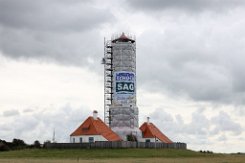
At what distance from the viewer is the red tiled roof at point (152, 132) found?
100 metres

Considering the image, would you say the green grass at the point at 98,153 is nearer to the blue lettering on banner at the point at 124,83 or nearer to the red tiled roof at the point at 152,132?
the red tiled roof at the point at 152,132

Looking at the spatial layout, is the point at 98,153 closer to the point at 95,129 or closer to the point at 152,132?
the point at 95,129

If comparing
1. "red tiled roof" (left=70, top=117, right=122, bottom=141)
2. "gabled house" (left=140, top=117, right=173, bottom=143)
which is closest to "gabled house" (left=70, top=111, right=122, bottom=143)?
"red tiled roof" (left=70, top=117, right=122, bottom=141)

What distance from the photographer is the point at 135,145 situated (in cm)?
8369

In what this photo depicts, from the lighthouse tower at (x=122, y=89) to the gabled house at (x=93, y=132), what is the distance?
526cm

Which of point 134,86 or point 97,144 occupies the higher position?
point 134,86

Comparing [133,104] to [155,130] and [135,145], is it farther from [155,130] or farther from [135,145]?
[135,145]

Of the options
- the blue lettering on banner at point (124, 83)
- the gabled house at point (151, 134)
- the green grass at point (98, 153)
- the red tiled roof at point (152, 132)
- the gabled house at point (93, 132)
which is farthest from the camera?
the red tiled roof at point (152, 132)

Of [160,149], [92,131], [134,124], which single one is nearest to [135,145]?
[160,149]

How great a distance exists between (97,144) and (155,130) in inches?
910

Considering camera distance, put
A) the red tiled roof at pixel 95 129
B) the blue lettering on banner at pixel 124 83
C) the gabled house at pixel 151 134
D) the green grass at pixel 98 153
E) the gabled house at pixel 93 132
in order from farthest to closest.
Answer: the gabled house at pixel 151 134, the blue lettering on banner at pixel 124 83, the red tiled roof at pixel 95 129, the gabled house at pixel 93 132, the green grass at pixel 98 153

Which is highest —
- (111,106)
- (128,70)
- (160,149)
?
(128,70)

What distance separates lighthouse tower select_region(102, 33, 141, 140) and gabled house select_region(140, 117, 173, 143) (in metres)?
1.49

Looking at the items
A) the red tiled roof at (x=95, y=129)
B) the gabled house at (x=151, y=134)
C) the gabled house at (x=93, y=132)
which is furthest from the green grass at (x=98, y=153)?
the gabled house at (x=151, y=134)
